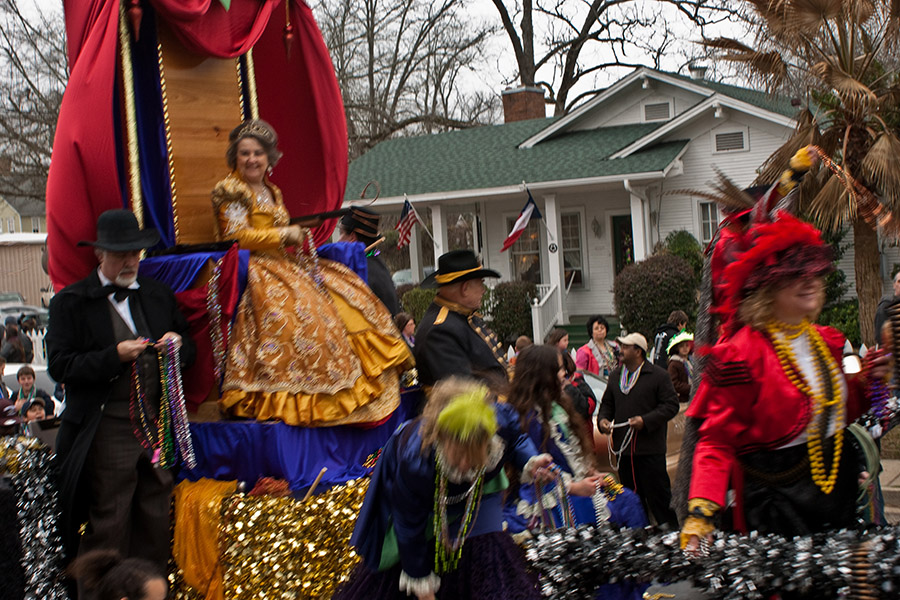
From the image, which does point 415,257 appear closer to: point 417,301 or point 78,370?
point 417,301

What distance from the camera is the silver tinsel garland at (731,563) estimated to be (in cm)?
287

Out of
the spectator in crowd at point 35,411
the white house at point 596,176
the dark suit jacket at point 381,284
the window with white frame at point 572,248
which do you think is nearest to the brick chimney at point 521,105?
the white house at point 596,176

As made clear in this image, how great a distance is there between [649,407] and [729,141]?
1402 centimetres

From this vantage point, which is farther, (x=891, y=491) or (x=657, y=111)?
(x=657, y=111)

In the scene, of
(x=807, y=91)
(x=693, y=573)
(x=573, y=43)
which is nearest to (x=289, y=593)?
(x=693, y=573)

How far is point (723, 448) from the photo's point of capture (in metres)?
3.40

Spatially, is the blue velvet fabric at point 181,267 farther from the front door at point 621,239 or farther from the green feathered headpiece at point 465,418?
the front door at point 621,239

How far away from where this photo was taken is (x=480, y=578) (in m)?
3.67

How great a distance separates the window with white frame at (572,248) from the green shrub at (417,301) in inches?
140

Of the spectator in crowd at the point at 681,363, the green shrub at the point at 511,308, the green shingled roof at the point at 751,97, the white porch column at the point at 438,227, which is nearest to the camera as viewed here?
the spectator in crowd at the point at 681,363

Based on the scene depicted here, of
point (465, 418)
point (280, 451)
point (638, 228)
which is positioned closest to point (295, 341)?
point (280, 451)

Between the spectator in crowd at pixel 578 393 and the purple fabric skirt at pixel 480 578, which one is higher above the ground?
the spectator in crowd at pixel 578 393

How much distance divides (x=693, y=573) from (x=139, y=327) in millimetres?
3222

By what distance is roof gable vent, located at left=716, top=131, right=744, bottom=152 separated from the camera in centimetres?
1934
